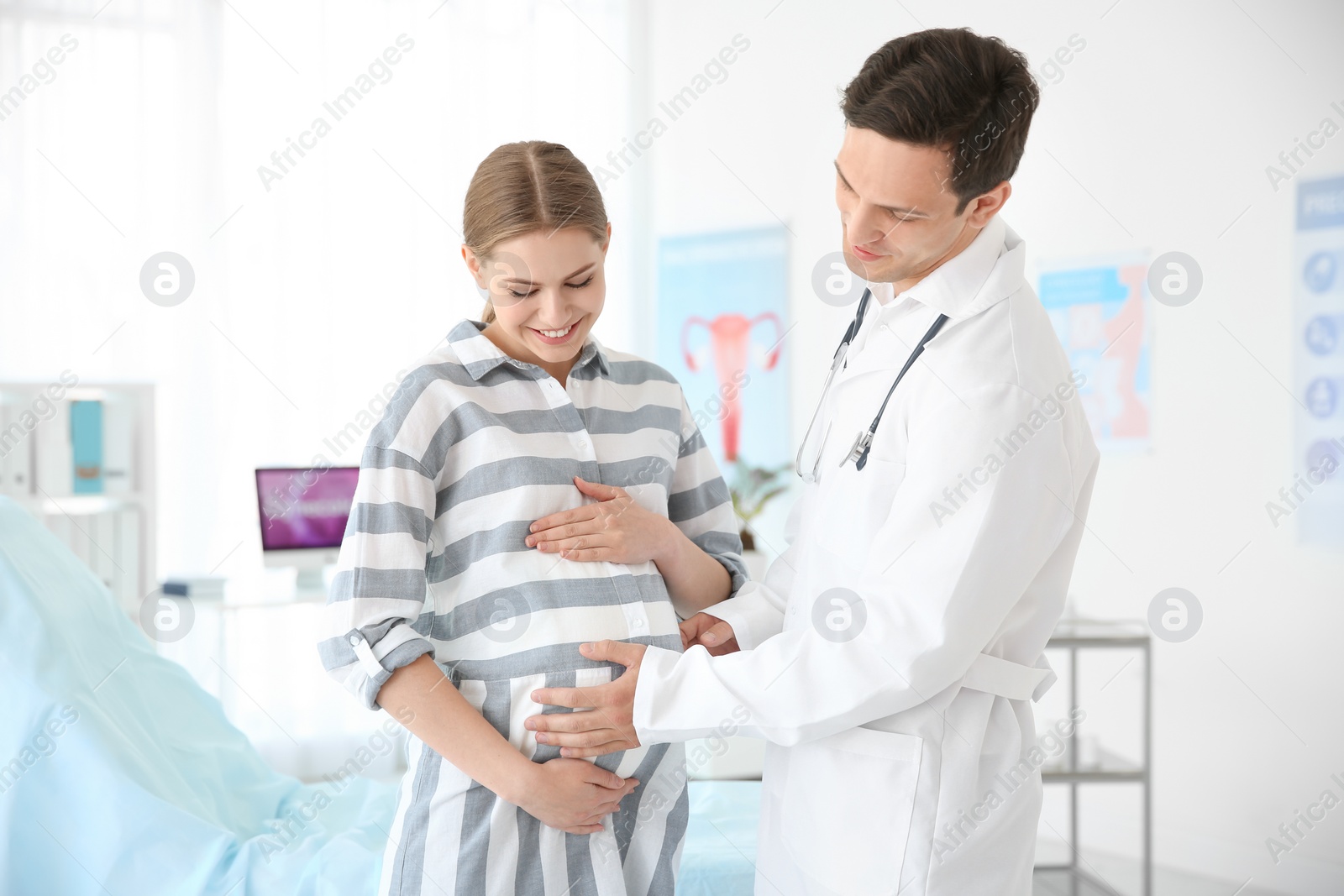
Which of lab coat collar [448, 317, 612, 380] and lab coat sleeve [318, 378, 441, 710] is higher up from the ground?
lab coat collar [448, 317, 612, 380]

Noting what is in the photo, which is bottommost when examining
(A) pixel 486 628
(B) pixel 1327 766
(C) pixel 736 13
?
(B) pixel 1327 766

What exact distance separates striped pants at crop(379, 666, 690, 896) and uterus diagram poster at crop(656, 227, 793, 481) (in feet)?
10.7

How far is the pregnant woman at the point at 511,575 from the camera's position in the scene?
1.09 m

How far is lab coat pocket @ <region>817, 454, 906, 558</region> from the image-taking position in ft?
3.75

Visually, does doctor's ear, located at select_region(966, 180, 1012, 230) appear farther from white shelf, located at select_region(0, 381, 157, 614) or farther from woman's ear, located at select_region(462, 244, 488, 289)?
white shelf, located at select_region(0, 381, 157, 614)

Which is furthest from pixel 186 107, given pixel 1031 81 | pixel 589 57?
pixel 1031 81

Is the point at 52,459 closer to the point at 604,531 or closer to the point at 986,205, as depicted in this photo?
the point at 604,531

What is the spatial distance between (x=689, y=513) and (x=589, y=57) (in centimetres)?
392

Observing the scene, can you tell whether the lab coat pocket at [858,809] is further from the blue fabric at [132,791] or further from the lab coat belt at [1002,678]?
the blue fabric at [132,791]

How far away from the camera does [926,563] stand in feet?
3.49

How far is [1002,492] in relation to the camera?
3.44 feet

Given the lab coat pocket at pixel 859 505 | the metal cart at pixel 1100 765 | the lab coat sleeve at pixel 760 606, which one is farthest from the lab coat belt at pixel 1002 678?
the metal cart at pixel 1100 765

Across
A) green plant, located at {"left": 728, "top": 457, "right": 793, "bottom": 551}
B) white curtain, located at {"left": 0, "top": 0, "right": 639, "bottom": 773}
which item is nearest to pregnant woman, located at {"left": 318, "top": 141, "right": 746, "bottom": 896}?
white curtain, located at {"left": 0, "top": 0, "right": 639, "bottom": 773}

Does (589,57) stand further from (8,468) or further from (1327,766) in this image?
(1327,766)
